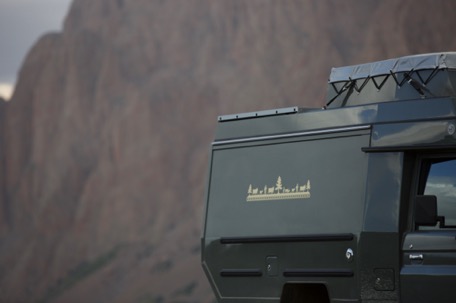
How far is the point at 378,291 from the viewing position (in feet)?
32.0

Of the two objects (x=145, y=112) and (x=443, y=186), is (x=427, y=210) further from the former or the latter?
(x=145, y=112)

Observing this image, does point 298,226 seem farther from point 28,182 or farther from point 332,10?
point 28,182

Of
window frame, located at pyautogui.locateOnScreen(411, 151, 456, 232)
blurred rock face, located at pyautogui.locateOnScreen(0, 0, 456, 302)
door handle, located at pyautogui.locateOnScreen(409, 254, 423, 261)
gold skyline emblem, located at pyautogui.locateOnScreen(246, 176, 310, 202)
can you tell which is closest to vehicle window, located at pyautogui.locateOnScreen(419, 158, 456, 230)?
window frame, located at pyautogui.locateOnScreen(411, 151, 456, 232)

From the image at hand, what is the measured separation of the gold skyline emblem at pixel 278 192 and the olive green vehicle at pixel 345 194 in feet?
0.04

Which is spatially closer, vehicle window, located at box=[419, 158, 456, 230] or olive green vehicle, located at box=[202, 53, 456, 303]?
vehicle window, located at box=[419, 158, 456, 230]

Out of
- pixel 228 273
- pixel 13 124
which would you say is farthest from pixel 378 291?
pixel 13 124

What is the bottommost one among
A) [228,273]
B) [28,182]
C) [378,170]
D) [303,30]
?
[28,182]

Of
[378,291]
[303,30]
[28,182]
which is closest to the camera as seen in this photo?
[378,291]

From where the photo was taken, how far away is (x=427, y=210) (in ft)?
30.9

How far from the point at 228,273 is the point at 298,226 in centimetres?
116

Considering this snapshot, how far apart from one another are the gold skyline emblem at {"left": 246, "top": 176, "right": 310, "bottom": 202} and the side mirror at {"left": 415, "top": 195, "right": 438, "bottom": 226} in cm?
160

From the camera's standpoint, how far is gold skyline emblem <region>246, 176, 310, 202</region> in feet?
35.7

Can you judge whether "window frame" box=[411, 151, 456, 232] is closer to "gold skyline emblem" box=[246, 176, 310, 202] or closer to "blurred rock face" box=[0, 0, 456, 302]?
"gold skyline emblem" box=[246, 176, 310, 202]

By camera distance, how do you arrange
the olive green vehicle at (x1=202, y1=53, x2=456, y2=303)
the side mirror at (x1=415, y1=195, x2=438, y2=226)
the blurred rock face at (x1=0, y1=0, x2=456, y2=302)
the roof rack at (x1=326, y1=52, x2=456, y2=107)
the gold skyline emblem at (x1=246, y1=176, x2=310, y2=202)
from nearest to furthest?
the side mirror at (x1=415, y1=195, x2=438, y2=226) → the olive green vehicle at (x1=202, y1=53, x2=456, y2=303) → the roof rack at (x1=326, y1=52, x2=456, y2=107) → the gold skyline emblem at (x1=246, y1=176, x2=310, y2=202) → the blurred rock face at (x1=0, y1=0, x2=456, y2=302)
